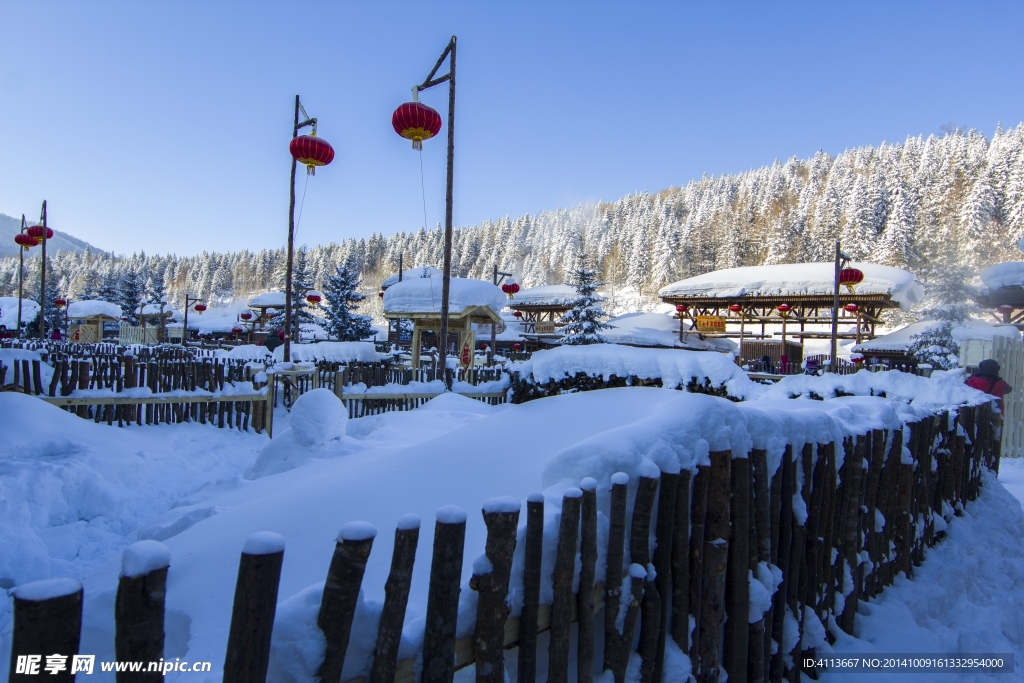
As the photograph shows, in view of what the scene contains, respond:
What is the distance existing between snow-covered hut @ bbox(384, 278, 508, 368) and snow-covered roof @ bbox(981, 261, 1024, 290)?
50.4 feet

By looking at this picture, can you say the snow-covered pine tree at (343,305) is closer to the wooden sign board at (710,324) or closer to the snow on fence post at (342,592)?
the wooden sign board at (710,324)

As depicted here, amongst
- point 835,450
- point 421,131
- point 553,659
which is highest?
point 421,131

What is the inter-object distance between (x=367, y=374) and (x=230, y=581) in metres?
7.67

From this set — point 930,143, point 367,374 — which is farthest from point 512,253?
point 367,374

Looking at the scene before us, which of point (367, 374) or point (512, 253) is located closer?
point (367, 374)

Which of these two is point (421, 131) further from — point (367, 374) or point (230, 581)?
point (230, 581)

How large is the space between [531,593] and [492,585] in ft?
0.77

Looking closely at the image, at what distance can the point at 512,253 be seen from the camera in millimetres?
99188

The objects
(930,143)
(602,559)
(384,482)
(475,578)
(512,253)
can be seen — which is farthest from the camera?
(512,253)

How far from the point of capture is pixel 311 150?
957 cm

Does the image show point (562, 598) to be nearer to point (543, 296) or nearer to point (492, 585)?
point (492, 585)

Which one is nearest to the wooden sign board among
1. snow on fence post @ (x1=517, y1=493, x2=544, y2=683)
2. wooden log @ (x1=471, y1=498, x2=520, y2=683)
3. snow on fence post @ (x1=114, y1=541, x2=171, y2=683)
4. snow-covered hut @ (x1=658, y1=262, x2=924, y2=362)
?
snow-covered hut @ (x1=658, y1=262, x2=924, y2=362)

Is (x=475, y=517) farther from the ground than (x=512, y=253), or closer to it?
closer to it

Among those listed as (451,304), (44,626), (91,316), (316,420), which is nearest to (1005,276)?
(451,304)
